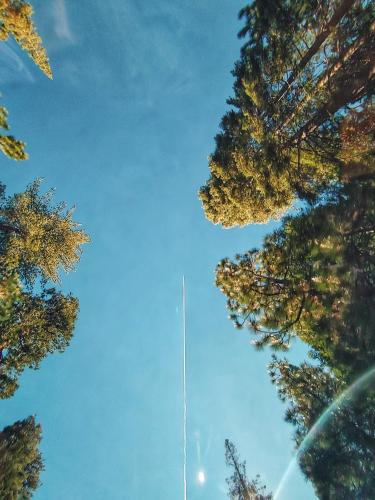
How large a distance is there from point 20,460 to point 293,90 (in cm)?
1750

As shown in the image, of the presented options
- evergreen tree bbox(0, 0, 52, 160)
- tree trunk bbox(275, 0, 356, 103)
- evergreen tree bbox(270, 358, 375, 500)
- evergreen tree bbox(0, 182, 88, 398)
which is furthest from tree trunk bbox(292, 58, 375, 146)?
evergreen tree bbox(0, 182, 88, 398)

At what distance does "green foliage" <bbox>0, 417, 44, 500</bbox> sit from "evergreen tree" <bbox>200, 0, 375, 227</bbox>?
1412 cm

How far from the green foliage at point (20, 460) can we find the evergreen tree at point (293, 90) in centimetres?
1412

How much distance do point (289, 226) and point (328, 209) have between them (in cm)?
123

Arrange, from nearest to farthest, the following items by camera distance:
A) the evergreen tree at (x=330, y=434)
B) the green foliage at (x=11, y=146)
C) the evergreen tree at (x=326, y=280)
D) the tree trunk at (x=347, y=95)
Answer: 1. the green foliage at (x=11, y=146)
2. the evergreen tree at (x=326, y=280)
3. the tree trunk at (x=347, y=95)
4. the evergreen tree at (x=330, y=434)

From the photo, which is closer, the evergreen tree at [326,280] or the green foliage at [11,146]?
the green foliage at [11,146]

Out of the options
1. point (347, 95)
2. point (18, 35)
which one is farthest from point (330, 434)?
point (18, 35)

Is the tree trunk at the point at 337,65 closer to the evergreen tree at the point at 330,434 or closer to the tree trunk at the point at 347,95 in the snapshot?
the tree trunk at the point at 347,95

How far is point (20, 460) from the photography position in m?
12.4

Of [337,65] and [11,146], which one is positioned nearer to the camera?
[11,146]

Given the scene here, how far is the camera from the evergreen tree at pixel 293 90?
24.5 ft

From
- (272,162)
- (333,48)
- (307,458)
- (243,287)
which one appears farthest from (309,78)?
(307,458)

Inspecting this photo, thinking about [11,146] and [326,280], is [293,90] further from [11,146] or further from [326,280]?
[11,146]

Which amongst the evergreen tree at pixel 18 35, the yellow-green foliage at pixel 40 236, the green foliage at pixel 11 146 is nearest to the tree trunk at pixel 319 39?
the evergreen tree at pixel 18 35
